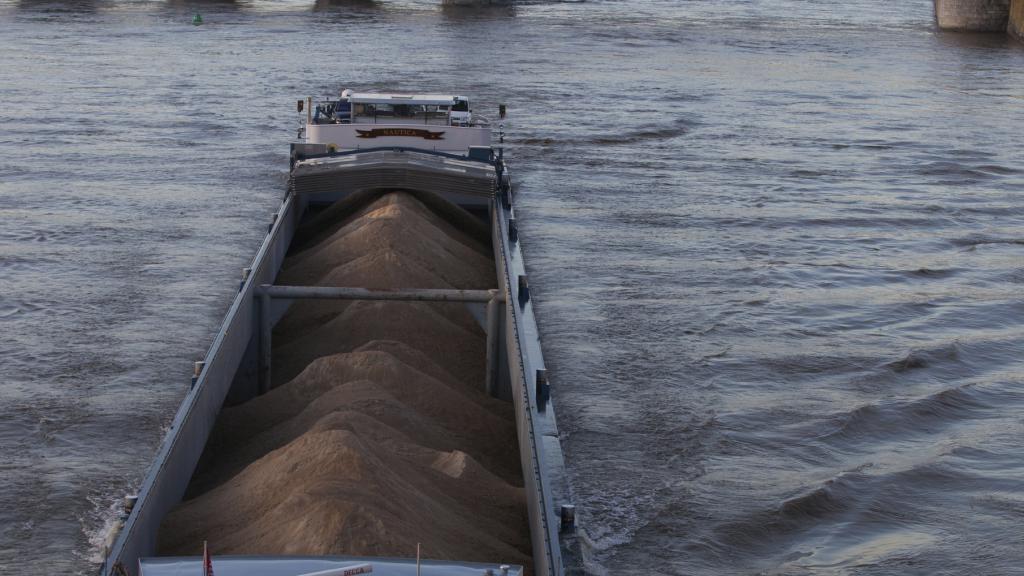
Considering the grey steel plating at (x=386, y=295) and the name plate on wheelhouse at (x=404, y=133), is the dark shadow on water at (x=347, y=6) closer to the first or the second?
the name plate on wheelhouse at (x=404, y=133)

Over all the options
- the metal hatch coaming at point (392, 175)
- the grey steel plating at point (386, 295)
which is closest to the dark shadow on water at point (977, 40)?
the grey steel plating at point (386, 295)

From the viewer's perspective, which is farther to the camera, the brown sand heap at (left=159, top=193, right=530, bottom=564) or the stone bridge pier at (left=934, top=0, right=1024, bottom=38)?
the stone bridge pier at (left=934, top=0, right=1024, bottom=38)

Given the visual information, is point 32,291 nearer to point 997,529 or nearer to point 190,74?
point 997,529

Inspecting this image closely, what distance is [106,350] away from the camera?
18641 mm

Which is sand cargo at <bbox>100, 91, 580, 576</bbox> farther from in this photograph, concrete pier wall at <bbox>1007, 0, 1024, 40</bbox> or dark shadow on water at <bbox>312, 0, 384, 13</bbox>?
dark shadow on water at <bbox>312, 0, 384, 13</bbox>

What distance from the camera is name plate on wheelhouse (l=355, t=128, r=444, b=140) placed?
2341cm

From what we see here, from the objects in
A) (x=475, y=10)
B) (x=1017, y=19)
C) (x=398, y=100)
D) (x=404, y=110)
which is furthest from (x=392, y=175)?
(x=475, y=10)

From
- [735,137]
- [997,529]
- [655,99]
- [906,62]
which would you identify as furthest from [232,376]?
[906,62]

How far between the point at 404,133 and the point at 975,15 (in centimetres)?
5396

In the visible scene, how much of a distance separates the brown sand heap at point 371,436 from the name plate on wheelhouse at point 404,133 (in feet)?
17.1

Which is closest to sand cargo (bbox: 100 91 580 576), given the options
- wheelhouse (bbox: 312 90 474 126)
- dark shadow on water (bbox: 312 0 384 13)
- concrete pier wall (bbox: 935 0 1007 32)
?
wheelhouse (bbox: 312 90 474 126)

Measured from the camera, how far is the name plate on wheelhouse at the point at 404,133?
2341cm

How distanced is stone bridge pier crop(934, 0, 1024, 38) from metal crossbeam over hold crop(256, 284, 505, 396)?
59.5 metres

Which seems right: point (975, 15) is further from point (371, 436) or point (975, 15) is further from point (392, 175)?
point (371, 436)
